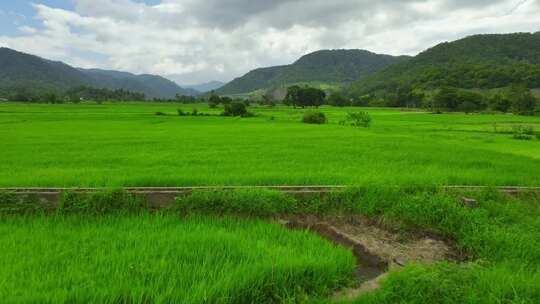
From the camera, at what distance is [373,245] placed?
4.39 metres

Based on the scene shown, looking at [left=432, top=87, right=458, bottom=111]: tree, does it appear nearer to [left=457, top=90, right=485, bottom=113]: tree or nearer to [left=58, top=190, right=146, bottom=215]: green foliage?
[left=457, top=90, right=485, bottom=113]: tree

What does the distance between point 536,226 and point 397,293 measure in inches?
127

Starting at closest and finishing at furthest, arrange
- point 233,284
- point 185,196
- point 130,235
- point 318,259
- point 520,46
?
1. point 233,284
2. point 318,259
3. point 130,235
4. point 185,196
5. point 520,46

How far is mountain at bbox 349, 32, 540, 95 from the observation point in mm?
85188

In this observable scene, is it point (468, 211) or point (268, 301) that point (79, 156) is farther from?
point (468, 211)

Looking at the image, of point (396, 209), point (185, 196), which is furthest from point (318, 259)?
point (185, 196)

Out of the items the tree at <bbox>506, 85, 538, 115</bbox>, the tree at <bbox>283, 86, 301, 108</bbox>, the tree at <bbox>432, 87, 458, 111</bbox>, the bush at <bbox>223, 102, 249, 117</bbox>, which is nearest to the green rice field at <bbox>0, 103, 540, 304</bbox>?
the bush at <bbox>223, 102, 249, 117</bbox>

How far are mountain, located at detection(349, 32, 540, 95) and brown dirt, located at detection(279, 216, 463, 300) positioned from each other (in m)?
98.2

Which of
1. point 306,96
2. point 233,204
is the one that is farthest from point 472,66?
point 233,204

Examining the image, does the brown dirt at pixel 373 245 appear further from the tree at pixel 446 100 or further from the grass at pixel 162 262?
the tree at pixel 446 100

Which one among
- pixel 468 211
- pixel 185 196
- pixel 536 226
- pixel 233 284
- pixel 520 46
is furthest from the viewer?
pixel 520 46

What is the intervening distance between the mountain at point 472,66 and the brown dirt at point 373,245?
9818cm

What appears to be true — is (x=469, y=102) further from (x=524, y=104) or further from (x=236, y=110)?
(x=236, y=110)

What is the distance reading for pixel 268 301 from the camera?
3.03m
